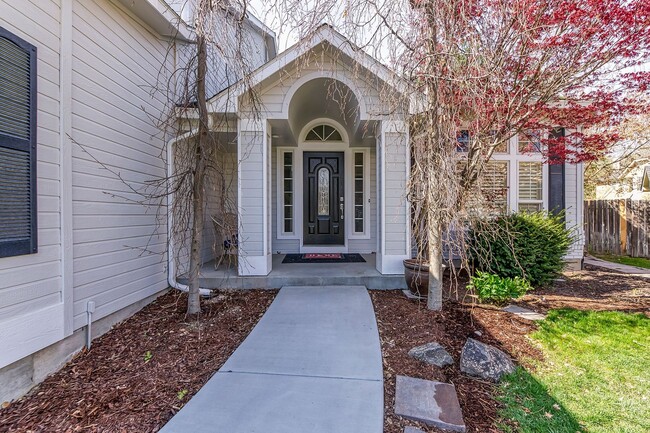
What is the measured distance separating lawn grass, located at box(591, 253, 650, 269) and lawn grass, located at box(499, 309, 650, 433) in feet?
17.5

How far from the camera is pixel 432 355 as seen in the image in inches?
112

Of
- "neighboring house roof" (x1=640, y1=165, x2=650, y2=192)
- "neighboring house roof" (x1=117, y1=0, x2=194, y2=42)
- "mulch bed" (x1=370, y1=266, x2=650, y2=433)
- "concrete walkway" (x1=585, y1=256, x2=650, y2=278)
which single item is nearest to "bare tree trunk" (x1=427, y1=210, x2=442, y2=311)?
"mulch bed" (x1=370, y1=266, x2=650, y2=433)

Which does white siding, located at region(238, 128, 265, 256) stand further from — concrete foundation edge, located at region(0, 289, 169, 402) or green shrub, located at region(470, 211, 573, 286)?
green shrub, located at region(470, 211, 573, 286)

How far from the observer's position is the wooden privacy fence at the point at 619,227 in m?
8.29

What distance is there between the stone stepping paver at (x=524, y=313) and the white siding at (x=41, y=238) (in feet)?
16.6

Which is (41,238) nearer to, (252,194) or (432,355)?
(252,194)

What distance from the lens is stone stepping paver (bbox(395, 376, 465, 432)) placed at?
2027 mm

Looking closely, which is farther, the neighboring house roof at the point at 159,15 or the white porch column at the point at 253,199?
the white porch column at the point at 253,199

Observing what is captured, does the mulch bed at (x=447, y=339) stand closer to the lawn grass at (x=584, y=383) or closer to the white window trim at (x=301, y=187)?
the lawn grass at (x=584, y=383)

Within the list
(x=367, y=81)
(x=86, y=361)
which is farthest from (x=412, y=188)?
(x=86, y=361)

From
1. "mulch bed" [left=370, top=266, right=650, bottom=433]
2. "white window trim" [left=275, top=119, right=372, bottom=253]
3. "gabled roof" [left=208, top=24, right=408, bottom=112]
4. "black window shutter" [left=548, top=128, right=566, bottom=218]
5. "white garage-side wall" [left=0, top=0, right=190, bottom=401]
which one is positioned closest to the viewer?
"mulch bed" [left=370, top=266, right=650, bottom=433]

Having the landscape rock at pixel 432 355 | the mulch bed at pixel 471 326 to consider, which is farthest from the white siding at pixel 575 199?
the landscape rock at pixel 432 355

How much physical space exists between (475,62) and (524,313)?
10.4 ft

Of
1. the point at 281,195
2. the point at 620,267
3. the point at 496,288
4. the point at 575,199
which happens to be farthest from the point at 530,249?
the point at 281,195
